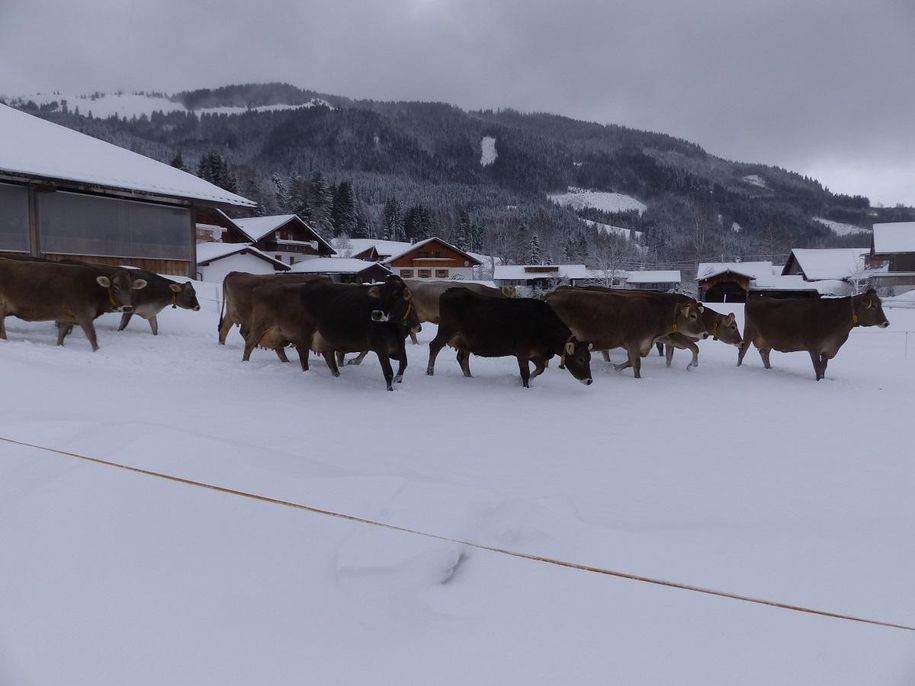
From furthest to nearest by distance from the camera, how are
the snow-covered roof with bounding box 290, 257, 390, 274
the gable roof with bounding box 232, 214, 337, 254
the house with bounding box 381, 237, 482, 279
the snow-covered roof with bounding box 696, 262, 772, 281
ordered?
the house with bounding box 381, 237, 482, 279, the snow-covered roof with bounding box 696, 262, 772, 281, the gable roof with bounding box 232, 214, 337, 254, the snow-covered roof with bounding box 290, 257, 390, 274

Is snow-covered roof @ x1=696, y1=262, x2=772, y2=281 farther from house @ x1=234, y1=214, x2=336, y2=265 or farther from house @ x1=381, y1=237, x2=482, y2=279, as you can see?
house @ x1=234, y1=214, x2=336, y2=265

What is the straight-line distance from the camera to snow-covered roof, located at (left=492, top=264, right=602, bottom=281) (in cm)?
6606

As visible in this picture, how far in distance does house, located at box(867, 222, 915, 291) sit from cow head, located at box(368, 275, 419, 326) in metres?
56.7

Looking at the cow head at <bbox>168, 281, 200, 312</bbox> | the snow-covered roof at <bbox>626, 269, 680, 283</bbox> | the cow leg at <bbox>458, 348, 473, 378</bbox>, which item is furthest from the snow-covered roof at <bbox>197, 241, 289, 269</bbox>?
the snow-covered roof at <bbox>626, 269, 680, 283</bbox>

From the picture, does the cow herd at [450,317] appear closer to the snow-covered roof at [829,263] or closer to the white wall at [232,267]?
the white wall at [232,267]

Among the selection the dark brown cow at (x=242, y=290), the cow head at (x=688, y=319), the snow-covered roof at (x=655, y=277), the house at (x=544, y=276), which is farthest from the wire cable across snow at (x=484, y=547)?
the snow-covered roof at (x=655, y=277)

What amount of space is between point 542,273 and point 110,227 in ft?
175

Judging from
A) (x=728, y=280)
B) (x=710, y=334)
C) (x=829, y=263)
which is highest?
(x=829, y=263)

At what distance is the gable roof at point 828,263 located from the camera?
2174 inches

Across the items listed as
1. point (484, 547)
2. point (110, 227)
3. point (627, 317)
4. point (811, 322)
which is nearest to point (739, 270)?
point (811, 322)

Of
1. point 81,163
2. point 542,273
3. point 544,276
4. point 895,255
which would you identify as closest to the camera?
point 81,163

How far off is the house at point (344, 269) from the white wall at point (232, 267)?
8594mm

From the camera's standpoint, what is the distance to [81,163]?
16781mm

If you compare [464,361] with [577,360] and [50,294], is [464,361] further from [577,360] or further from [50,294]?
[50,294]
